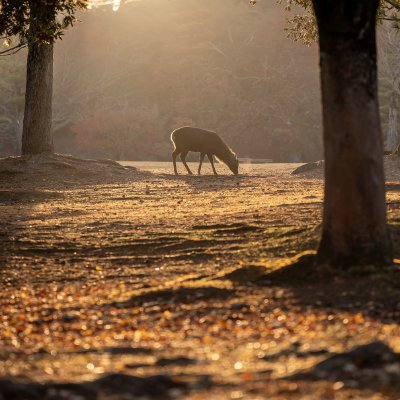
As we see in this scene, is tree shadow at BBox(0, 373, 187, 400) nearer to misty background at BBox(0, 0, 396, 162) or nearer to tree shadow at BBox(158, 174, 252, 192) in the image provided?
tree shadow at BBox(158, 174, 252, 192)

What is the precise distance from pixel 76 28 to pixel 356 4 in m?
65.9

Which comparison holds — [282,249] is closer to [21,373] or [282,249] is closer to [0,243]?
[0,243]

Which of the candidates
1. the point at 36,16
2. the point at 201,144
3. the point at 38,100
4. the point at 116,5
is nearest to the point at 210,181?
the point at 201,144

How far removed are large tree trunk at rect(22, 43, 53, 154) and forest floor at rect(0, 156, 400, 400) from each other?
9675mm

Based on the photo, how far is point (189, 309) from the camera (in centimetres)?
831

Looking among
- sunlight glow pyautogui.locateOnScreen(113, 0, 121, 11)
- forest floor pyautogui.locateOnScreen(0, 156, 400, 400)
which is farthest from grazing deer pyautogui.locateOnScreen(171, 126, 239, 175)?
sunlight glow pyautogui.locateOnScreen(113, 0, 121, 11)

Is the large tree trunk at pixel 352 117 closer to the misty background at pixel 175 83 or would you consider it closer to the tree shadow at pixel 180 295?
the tree shadow at pixel 180 295

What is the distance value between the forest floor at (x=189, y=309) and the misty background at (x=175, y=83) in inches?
1679

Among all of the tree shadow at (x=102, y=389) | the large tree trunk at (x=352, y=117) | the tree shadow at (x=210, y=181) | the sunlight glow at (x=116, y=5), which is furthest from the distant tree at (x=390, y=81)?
the tree shadow at (x=102, y=389)

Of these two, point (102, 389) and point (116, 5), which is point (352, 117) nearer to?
point (102, 389)

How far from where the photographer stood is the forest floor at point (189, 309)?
18.1 ft

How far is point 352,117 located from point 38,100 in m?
18.9

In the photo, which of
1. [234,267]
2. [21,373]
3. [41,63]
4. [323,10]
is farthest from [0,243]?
[41,63]

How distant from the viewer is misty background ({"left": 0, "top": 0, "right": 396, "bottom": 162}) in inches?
2347
